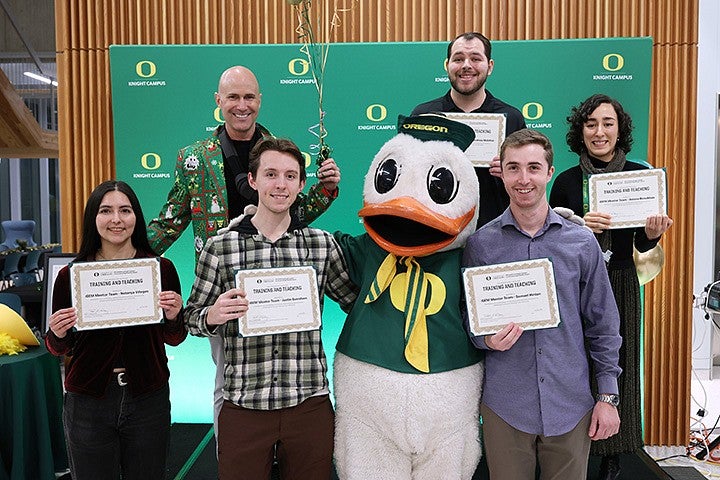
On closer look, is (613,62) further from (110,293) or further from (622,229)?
(110,293)

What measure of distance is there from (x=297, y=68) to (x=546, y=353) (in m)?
2.49

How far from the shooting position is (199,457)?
353 cm

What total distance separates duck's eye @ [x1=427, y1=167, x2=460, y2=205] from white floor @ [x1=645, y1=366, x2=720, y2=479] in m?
2.74

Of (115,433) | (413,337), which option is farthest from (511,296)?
(115,433)

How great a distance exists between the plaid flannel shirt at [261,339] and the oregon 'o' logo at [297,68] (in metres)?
1.97

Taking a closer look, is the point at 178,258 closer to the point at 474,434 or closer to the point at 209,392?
the point at 209,392

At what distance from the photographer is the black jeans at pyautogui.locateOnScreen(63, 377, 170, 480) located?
2.17 m

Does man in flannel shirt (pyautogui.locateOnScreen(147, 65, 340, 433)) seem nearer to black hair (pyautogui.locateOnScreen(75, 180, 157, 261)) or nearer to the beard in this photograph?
black hair (pyautogui.locateOnScreen(75, 180, 157, 261))

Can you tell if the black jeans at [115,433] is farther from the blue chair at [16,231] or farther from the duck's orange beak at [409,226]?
the blue chair at [16,231]

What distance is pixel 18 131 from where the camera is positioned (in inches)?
343

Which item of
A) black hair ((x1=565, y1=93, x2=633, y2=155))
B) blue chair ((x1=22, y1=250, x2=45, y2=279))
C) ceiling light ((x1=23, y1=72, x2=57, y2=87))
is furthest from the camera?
ceiling light ((x1=23, y1=72, x2=57, y2=87))

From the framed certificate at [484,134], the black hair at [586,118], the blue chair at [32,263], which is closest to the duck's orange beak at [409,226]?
the framed certificate at [484,134]

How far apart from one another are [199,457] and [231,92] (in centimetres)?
203

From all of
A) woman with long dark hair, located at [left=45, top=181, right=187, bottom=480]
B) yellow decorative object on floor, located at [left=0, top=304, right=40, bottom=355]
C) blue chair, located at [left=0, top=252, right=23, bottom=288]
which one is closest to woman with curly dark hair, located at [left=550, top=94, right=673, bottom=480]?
woman with long dark hair, located at [left=45, top=181, right=187, bottom=480]
